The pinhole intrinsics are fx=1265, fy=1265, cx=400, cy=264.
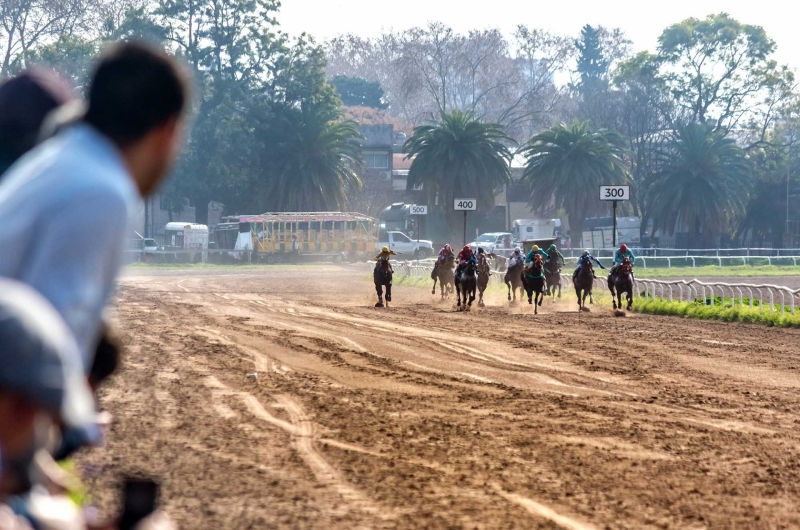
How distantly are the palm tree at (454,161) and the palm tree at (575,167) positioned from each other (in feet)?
7.50

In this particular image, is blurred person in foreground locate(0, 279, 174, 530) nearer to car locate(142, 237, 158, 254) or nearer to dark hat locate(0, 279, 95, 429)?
dark hat locate(0, 279, 95, 429)

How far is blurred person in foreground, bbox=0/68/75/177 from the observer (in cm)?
423

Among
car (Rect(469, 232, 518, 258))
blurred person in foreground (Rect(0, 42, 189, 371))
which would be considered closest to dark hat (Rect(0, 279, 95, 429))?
blurred person in foreground (Rect(0, 42, 189, 371))

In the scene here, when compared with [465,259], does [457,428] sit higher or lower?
lower

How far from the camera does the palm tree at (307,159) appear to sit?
77375 millimetres

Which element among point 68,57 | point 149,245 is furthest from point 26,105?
point 68,57

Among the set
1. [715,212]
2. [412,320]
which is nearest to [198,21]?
[715,212]

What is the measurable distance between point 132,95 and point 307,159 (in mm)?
75237

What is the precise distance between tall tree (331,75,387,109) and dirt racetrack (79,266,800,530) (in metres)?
94.8

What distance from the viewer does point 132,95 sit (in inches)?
115

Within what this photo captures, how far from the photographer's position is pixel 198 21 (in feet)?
277

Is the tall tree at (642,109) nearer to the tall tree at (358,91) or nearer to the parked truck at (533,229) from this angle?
the parked truck at (533,229)

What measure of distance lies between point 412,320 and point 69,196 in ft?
72.9

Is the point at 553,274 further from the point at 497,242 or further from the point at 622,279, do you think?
the point at 497,242
